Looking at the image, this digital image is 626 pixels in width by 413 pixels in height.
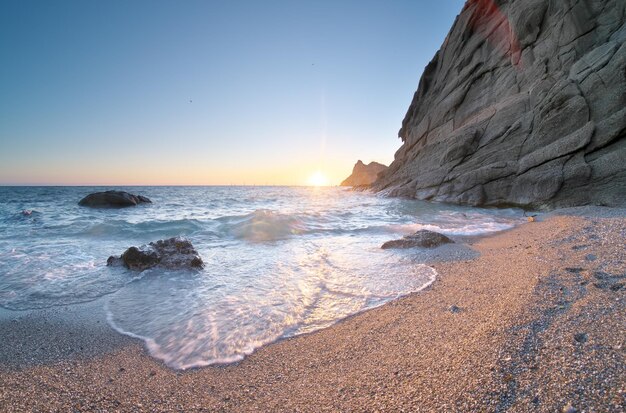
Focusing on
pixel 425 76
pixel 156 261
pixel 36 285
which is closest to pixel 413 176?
pixel 425 76

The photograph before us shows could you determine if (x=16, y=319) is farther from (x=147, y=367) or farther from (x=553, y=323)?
(x=553, y=323)

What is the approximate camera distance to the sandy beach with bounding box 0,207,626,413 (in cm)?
210

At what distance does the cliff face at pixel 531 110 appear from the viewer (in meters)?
13.0

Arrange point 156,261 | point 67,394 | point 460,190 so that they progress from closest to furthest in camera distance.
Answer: point 67,394
point 156,261
point 460,190

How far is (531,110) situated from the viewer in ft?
56.9

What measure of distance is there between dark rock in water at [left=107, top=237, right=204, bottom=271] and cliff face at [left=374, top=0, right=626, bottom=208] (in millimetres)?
15979

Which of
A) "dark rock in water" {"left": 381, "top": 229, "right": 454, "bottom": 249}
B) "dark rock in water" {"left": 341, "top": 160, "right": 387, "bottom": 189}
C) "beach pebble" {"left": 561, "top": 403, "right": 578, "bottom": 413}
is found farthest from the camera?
"dark rock in water" {"left": 341, "top": 160, "right": 387, "bottom": 189}

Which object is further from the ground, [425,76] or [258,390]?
[425,76]

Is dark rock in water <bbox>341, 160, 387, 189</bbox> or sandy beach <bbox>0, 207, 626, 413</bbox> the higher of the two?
dark rock in water <bbox>341, 160, 387, 189</bbox>

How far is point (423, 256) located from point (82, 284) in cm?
780

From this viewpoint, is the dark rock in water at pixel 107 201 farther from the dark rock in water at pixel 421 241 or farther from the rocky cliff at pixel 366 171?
the rocky cliff at pixel 366 171

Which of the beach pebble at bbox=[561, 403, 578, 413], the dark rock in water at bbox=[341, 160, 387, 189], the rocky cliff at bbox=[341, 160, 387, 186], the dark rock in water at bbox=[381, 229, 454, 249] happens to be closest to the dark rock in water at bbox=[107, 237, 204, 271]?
the dark rock in water at bbox=[381, 229, 454, 249]

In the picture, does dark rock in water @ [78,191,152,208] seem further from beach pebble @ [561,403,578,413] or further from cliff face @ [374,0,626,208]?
beach pebble @ [561,403,578,413]

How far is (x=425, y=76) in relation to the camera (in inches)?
1425
